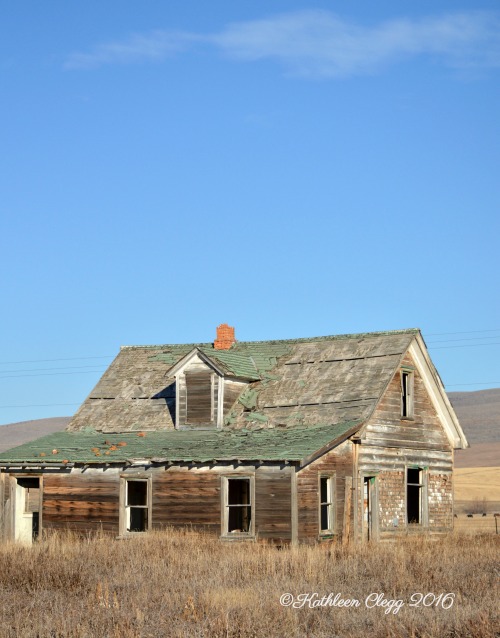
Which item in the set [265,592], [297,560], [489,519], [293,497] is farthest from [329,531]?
[489,519]

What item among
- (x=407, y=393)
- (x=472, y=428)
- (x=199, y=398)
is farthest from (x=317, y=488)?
(x=472, y=428)

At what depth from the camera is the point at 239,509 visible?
92.1 feet

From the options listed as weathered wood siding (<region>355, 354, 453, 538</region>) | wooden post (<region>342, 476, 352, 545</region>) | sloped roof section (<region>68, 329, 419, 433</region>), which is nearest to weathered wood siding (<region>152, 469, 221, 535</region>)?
sloped roof section (<region>68, 329, 419, 433</region>)

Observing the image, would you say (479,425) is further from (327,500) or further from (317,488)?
(317,488)

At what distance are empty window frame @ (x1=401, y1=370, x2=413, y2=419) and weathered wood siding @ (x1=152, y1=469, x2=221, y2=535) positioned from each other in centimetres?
633

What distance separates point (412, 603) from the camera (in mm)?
14500

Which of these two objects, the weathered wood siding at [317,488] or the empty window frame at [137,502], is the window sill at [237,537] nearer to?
the weathered wood siding at [317,488]

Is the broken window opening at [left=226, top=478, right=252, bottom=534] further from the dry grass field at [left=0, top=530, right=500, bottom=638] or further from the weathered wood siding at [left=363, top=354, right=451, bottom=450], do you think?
the weathered wood siding at [left=363, top=354, right=451, bottom=450]

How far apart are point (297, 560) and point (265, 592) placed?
3698mm

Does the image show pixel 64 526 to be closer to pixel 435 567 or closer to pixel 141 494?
pixel 141 494

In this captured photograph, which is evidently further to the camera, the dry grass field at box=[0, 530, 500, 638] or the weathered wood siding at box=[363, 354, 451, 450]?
the weathered wood siding at box=[363, 354, 451, 450]

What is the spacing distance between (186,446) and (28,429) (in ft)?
499

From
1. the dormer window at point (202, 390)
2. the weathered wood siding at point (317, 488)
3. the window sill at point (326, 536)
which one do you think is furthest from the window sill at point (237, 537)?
the dormer window at point (202, 390)

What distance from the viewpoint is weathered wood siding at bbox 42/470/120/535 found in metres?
A: 25.8
